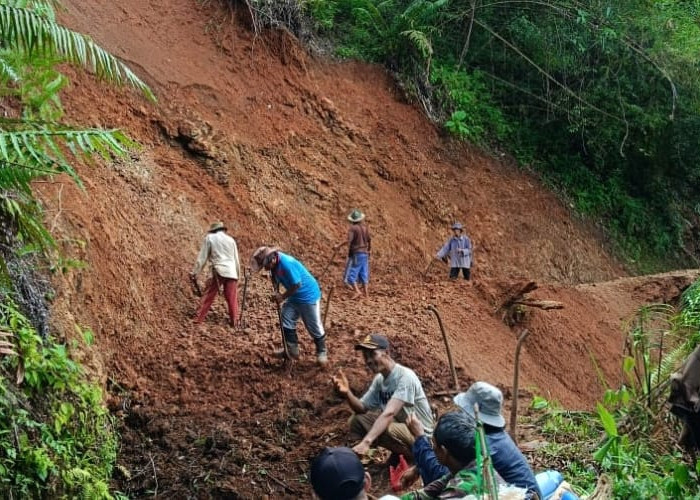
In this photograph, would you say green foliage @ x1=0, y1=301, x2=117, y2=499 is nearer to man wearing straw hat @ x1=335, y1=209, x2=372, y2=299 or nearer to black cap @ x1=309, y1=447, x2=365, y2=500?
black cap @ x1=309, y1=447, x2=365, y2=500

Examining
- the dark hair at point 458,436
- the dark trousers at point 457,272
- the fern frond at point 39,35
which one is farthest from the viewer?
the dark trousers at point 457,272

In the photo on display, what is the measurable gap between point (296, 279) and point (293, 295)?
0.24 m

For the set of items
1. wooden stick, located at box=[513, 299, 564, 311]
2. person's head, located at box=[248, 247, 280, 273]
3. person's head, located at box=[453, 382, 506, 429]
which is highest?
person's head, located at box=[453, 382, 506, 429]

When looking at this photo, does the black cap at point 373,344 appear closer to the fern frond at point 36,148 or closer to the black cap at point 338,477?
the fern frond at point 36,148

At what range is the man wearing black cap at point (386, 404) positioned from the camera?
6496 mm

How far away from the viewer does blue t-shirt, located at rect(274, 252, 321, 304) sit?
877cm

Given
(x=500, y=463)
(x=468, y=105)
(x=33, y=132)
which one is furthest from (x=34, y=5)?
(x=468, y=105)

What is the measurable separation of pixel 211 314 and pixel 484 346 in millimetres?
3882

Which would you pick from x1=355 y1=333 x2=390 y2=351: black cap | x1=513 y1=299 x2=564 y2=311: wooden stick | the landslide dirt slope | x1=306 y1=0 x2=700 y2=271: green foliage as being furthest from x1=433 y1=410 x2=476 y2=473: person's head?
x1=306 y1=0 x2=700 y2=271: green foliage

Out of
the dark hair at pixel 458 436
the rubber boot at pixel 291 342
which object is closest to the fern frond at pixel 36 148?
the dark hair at pixel 458 436

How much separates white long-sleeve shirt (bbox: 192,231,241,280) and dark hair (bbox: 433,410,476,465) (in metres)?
6.64

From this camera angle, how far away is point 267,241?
1387cm

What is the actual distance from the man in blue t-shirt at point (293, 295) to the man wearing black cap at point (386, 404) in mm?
1927

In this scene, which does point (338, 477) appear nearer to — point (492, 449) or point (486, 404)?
point (492, 449)
